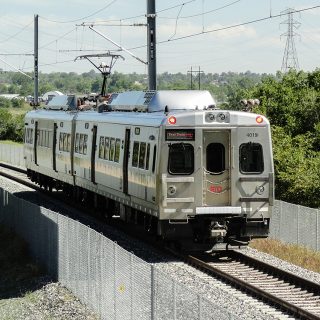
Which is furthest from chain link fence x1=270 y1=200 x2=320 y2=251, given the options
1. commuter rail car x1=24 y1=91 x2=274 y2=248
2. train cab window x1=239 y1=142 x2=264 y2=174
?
train cab window x1=239 y1=142 x2=264 y2=174

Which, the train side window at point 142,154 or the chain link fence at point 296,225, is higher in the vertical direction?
the train side window at point 142,154

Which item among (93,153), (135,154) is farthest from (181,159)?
(93,153)

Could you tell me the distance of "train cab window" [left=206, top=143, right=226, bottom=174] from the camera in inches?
794

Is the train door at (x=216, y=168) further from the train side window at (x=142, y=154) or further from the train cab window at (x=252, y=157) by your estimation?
the train side window at (x=142, y=154)

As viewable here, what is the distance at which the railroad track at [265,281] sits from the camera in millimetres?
15281

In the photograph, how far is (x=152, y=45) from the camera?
28625 millimetres

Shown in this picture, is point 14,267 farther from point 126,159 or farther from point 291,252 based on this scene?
point 291,252

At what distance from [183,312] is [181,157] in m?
7.88

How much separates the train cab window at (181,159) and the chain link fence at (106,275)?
2.54 m

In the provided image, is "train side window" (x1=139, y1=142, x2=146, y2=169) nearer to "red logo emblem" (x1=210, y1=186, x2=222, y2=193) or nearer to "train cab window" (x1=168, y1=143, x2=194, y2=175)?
"train cab window" (x1=168, y1=143, x2=194, y2=175)

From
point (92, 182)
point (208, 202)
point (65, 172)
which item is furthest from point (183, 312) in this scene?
point (65, 172)

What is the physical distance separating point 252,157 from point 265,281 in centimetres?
352

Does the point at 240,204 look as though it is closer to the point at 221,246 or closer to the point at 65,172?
the point at 221,246

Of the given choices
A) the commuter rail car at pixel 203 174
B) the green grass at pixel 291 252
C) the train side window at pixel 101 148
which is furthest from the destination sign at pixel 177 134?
the train side window at pixel 101 148
